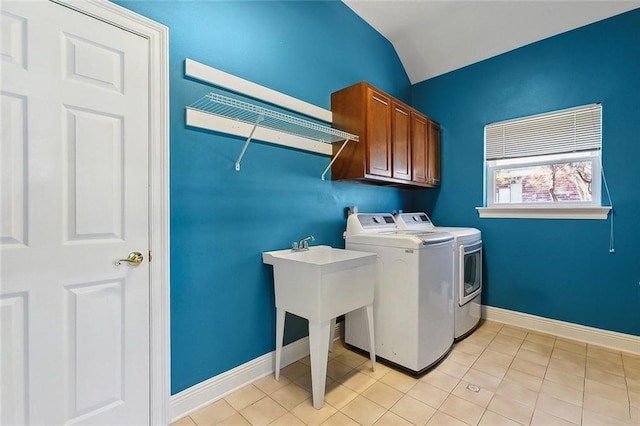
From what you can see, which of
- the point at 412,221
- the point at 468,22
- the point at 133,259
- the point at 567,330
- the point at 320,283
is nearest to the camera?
the point at 133,259

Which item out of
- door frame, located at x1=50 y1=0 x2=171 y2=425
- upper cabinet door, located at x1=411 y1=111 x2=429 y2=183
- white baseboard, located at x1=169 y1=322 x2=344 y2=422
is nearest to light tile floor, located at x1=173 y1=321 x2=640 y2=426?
white baseboard, located at x1=169 y1=322 x2=344 y2=422

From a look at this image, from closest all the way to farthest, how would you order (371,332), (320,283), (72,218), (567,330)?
1. (72,218)
2. (320,283)
3. (371,332)
4. (567,330)

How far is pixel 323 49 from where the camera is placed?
2354mm

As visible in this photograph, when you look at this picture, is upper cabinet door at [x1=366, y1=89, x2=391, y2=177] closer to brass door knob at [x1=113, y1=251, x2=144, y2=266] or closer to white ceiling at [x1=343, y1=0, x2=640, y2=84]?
white ceiling at [x1=343, y1=0, x2=640, y2=84]

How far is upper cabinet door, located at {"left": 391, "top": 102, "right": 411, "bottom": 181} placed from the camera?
259cm

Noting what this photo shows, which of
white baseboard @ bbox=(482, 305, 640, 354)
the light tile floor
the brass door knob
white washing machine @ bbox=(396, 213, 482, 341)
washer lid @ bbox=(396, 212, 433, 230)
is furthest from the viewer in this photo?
washer lid @ bbox=(396, 212, 433, 230)

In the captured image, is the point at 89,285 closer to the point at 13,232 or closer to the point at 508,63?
the point at 13,232

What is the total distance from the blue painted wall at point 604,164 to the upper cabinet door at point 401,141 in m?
0.77

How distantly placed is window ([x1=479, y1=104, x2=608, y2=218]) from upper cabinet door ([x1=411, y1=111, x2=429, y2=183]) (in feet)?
2.12

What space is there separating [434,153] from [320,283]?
2.31 metres

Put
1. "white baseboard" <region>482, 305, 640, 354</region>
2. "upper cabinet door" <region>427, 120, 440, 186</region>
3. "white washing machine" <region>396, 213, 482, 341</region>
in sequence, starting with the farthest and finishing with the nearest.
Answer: "upper cabinet door" <region>427, 120, 440, 186</region> < "white washing machine" <region>396, 213, 482, 341</region> < "white baseboard" <region>482, 305, 640, 354</region>

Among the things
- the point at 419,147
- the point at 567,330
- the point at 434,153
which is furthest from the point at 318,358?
the point at 434,153

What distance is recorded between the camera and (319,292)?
1572 mm

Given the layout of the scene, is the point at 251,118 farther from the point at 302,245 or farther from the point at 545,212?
the point at 545,212
